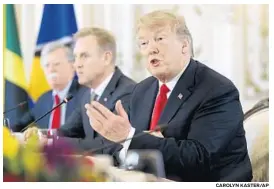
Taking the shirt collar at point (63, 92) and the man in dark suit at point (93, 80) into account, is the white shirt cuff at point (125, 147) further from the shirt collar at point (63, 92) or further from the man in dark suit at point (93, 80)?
the shirt collar at point (63, 92)

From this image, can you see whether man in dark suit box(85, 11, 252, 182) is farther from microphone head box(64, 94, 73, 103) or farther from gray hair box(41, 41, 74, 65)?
gray hair box(41, 41, 74, 65)

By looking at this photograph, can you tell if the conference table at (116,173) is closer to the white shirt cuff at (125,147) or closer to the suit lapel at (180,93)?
the white shirt cuff at (125,147)

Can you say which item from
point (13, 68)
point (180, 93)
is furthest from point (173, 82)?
point (13, 68)

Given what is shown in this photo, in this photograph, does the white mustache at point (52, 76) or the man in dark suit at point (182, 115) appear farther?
the white mustache at point (52, 76)

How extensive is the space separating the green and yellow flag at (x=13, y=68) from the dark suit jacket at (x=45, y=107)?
29 mm

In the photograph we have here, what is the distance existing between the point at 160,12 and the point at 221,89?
384mm

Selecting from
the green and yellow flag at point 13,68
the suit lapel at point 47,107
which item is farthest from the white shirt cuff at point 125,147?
the green and yellow flag at point 13,68

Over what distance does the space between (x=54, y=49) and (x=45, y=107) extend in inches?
9.3

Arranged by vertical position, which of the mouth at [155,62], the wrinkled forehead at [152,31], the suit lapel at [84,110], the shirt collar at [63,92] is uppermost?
the wrinkled forehead at [152,31]

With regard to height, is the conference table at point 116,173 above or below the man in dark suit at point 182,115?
below

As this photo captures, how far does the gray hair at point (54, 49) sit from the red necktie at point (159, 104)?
1.25 feet

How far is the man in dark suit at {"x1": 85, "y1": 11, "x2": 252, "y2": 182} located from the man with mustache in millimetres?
135

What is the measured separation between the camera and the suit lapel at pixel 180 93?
2.20 metres
